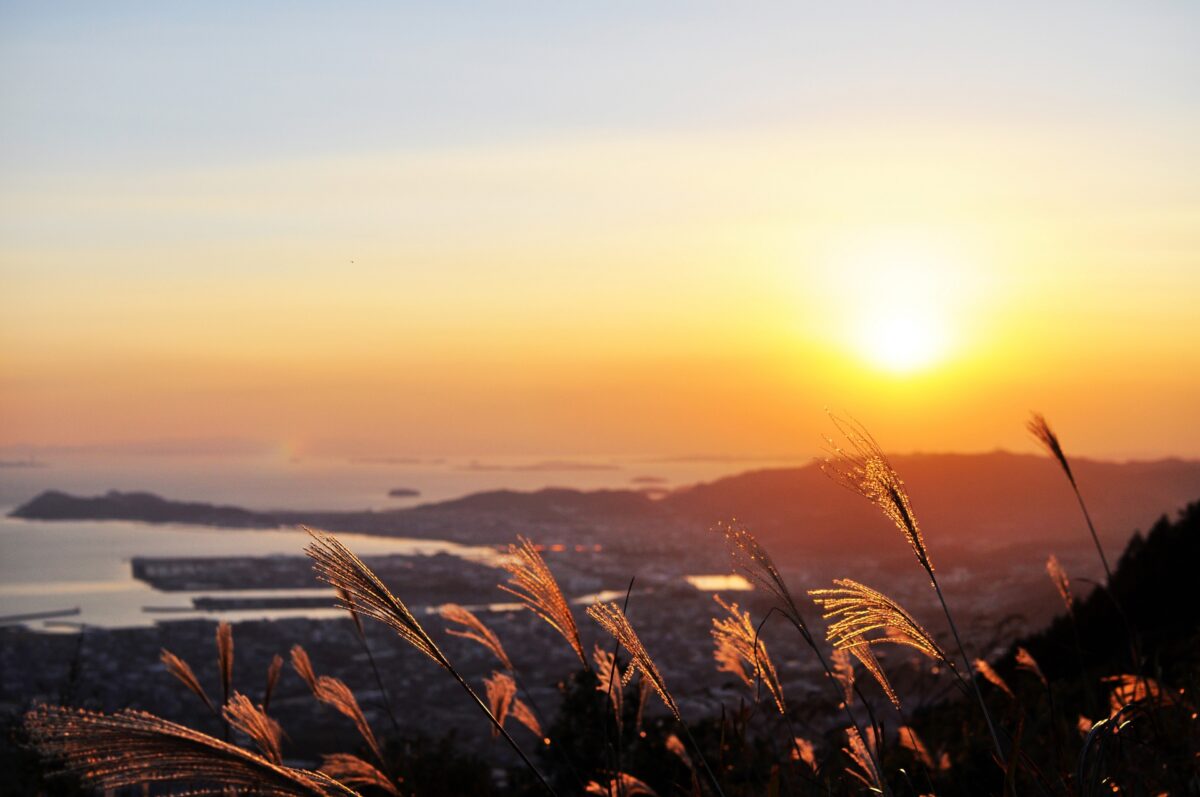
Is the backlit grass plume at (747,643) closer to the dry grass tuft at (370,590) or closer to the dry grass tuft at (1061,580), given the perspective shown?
the dry grass tuft at (370,590)

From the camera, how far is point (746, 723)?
3.35 metres

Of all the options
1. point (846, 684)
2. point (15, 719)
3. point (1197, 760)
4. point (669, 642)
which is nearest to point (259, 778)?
Result: point (846, 684)

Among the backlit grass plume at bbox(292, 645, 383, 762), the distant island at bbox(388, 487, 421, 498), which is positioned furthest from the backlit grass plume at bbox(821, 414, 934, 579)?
the distant island at bbox(388, 487, 421, 498)

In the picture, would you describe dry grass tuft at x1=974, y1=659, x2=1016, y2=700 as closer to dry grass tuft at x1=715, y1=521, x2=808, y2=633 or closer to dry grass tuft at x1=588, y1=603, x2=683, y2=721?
dry grass tuft at x1=715, y1=521, x2=808, y2=633

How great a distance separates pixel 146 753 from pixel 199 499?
229 feet

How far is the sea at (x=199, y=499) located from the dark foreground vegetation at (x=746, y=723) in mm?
380

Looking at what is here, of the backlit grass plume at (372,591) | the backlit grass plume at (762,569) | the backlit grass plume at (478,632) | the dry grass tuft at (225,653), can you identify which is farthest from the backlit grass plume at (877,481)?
the dry grass tuft at (225,653)

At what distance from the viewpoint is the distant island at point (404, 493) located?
70688mm

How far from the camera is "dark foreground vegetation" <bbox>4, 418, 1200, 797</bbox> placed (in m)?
1.41

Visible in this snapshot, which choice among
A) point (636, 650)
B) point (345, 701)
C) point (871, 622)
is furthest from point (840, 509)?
point (636, 650)

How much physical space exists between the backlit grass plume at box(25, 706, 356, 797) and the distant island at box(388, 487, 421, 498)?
69.3 metres

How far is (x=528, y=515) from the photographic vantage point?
42469 millimetres

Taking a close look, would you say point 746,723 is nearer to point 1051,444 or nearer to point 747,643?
point 747,643

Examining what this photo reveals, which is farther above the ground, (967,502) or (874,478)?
(874,478)
